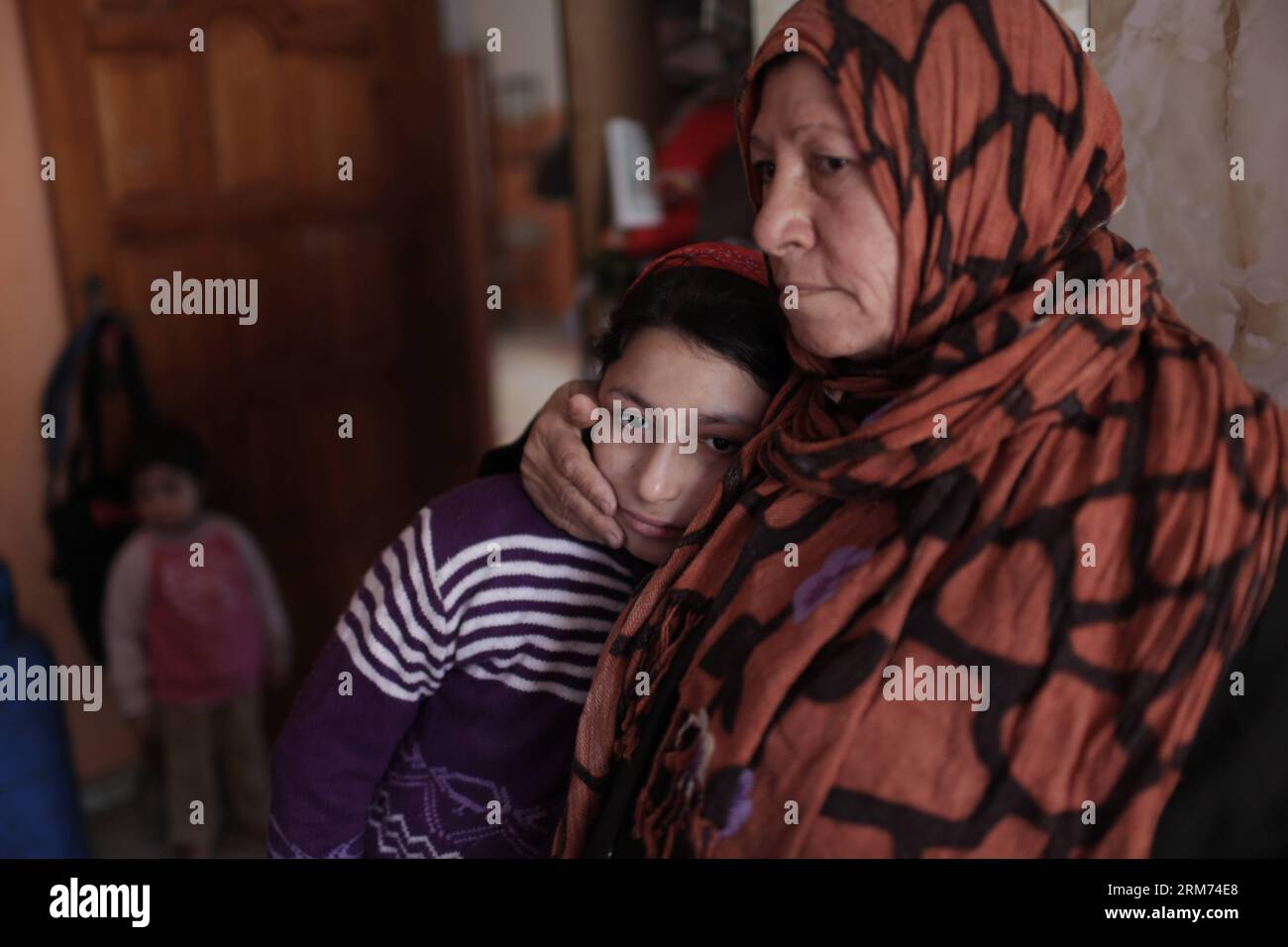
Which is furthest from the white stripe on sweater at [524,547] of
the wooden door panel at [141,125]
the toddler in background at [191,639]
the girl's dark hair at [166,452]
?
the wooden door panel at [141,125]

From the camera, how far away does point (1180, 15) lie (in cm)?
131

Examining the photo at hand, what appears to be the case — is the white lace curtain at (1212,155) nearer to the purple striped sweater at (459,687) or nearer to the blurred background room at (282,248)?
the blurred background room at (282,248)

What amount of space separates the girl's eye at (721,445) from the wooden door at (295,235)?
233 cm

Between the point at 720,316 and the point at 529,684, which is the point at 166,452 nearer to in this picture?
the point at 529,684

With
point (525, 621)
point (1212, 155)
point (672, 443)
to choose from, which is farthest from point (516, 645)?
point (1212, 155)

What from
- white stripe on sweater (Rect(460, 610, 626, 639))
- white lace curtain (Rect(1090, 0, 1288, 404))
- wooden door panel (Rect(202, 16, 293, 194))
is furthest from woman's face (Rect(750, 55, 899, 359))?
wooden door panel (Rect(202, 16, 293, 194))

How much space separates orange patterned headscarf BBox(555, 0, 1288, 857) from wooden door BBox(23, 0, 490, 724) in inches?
96.0

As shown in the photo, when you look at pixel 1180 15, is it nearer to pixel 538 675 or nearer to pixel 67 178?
pixel 538 675

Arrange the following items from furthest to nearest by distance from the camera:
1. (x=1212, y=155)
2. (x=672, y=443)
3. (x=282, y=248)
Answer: (x=282, y=248) < (x=1212, y=155) < (x=672, y=443)

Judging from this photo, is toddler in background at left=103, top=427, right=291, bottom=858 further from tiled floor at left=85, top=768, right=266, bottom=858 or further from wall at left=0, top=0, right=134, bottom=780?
wall at left=0, top=0, right=134, bottom=780

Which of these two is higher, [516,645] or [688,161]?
[688,161]

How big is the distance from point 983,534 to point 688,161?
153 centimetres

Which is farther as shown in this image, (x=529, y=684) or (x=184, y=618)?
(x=184, y=618)

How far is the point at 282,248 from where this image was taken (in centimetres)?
328
